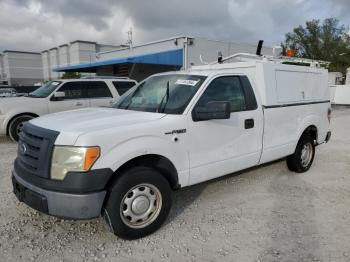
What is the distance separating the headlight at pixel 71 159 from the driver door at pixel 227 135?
124 cm

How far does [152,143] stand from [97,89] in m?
6.49

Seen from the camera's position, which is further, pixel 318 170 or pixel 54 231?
pixel 318 170

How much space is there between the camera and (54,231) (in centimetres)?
354

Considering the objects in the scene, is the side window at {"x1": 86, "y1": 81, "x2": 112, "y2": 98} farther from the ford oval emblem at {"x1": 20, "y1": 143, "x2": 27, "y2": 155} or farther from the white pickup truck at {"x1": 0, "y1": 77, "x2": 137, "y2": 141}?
the ford oval emblem at {"x1": 20, "y1": 143, "x2": 27, "y2": 155}

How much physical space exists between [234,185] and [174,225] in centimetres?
170

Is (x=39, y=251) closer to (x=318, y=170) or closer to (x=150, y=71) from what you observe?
(x=318, y=170)

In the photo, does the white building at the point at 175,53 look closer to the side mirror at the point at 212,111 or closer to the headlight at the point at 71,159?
the side mirror at the point at 212,111

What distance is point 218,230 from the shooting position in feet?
11.8

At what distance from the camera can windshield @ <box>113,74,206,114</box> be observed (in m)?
3.75

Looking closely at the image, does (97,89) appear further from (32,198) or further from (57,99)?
(32,198)

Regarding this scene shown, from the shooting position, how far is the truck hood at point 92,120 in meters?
3.09

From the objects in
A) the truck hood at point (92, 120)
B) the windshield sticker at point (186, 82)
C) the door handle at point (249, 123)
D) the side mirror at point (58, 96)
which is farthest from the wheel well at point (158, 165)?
the side mirror at point (58, 96)

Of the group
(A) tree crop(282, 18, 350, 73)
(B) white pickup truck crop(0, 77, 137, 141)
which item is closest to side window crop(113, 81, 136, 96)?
(B) white pickup truck crop(0, 77, 137, 141)

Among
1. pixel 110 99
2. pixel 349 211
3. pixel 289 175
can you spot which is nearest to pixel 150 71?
pixel 110 99
